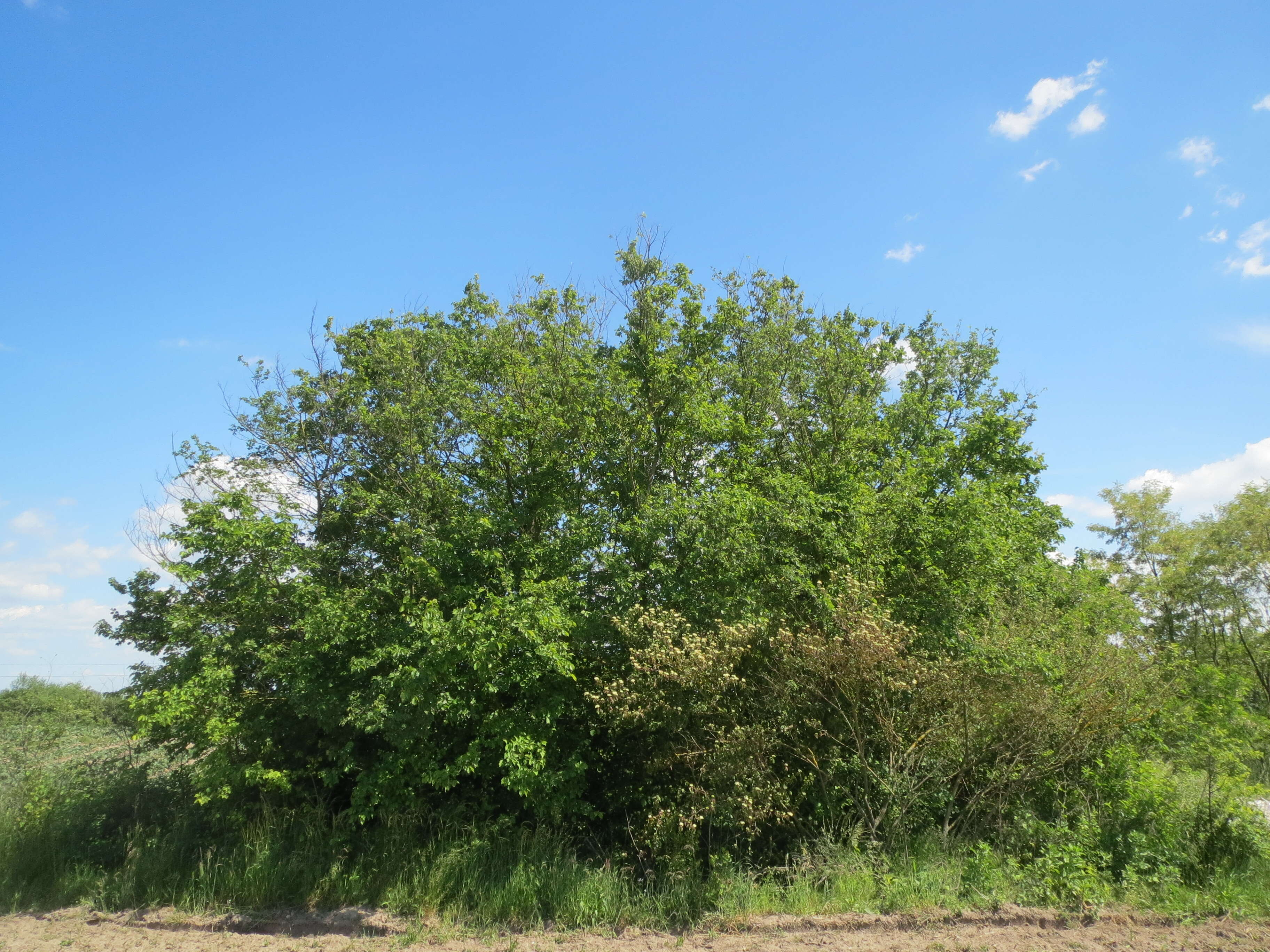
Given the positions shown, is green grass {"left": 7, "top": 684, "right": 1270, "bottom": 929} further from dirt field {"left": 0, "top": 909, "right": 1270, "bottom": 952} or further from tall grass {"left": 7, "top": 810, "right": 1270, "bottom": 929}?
dirt field {"left": 0, "top": 909, "right": 1270, "bottom": 952}

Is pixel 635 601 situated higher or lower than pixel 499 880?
higher

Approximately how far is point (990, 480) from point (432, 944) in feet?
36.1

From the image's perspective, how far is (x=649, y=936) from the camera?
8.02m

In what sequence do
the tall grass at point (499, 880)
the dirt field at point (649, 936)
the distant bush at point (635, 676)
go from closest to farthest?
the dirt field at point (649, 936), the tall grass at point (499, 880), the distant bush at point (635, 676)

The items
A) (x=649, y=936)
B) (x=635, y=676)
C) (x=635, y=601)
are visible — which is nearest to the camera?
(x=649, y=936)

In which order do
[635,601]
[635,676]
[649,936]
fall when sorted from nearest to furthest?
1. [649,936]
2. [635,676]
3. [635,601]

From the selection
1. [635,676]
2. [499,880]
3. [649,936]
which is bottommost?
[649,936]

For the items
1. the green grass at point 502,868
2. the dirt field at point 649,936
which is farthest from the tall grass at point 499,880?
the dirt field at point 649,936

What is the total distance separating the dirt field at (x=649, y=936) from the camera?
6871mm

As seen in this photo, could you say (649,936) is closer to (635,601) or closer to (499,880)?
(499,880)

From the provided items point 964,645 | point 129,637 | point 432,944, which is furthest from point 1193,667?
point 129,637

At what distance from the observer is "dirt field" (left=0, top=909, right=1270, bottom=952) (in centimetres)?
687

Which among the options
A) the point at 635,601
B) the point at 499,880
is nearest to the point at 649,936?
the point at 499,880

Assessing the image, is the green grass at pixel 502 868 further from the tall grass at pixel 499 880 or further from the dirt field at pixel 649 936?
the dirt field at pixel 649 936
